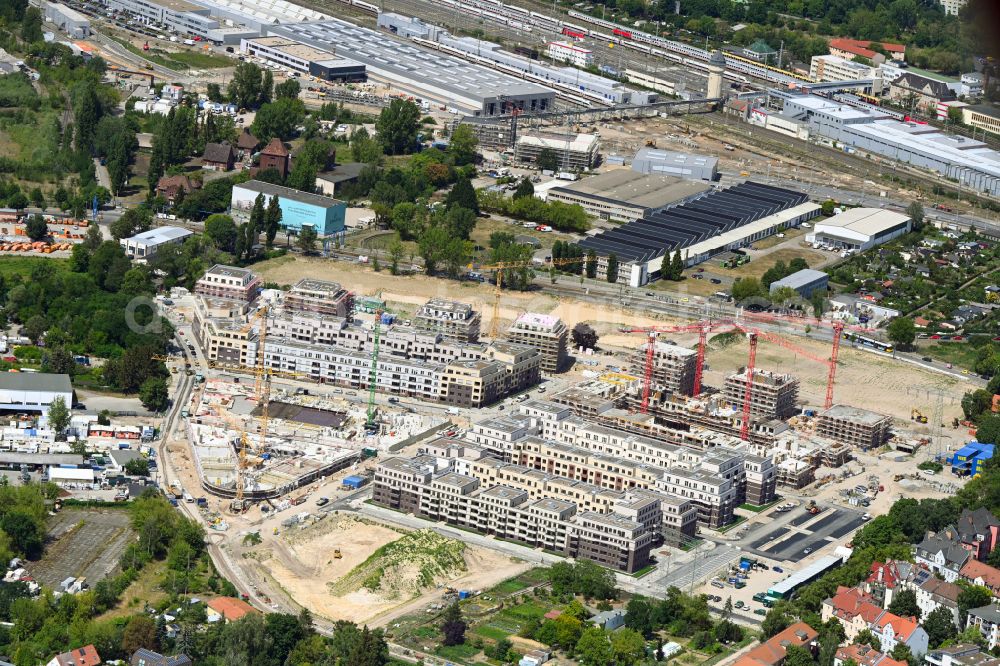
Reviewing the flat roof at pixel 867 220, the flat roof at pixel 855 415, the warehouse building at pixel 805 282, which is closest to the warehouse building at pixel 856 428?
the flat roof at pixel 855 415

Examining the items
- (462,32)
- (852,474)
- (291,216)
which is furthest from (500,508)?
(462,32)

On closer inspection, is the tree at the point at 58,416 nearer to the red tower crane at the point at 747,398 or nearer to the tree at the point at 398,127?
the red tower crane at the point at 747,398

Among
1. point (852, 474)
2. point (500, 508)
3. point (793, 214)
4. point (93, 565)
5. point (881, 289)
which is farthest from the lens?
point (793, 214)

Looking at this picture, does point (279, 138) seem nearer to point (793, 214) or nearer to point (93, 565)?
point (793, 214)

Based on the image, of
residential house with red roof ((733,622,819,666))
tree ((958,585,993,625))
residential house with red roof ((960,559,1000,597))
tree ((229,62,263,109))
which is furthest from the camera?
tree ((229,62,263,109))

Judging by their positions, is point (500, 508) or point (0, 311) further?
point (0, 311)

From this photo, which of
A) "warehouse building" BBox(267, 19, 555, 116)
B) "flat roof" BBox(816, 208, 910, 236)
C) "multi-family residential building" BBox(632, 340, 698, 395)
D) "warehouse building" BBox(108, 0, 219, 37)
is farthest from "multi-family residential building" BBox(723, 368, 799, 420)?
"warehouse building" BBox(108, 0, 219, 37)

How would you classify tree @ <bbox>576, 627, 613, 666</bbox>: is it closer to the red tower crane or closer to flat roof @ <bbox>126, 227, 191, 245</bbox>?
the red tower crane
